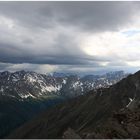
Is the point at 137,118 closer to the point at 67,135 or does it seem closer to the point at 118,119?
the point at 118,119

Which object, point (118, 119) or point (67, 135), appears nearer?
point (67, 135)

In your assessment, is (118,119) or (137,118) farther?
(118,119)

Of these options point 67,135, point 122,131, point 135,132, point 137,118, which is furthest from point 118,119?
point 67,135

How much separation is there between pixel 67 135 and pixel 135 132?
14167 mm

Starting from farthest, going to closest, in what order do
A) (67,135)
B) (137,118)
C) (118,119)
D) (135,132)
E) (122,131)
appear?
(118,119) → (137,118) → (122,131) → (135,132) → (67,135)

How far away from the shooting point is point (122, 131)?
66562 mm

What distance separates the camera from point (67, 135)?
54812 millimetres

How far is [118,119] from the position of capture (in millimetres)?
91125

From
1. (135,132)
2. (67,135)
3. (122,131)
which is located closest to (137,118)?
(122,131)

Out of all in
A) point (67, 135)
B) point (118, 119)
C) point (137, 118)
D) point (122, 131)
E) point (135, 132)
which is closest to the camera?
point (67, 135)

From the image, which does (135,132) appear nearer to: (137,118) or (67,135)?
(67,135)

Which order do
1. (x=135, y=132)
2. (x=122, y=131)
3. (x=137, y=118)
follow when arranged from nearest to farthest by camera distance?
(x=135, y=132), (x=122, y=131), (x=137, y=118)

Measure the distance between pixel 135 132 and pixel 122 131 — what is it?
614 cm

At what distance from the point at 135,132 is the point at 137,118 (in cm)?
2251
